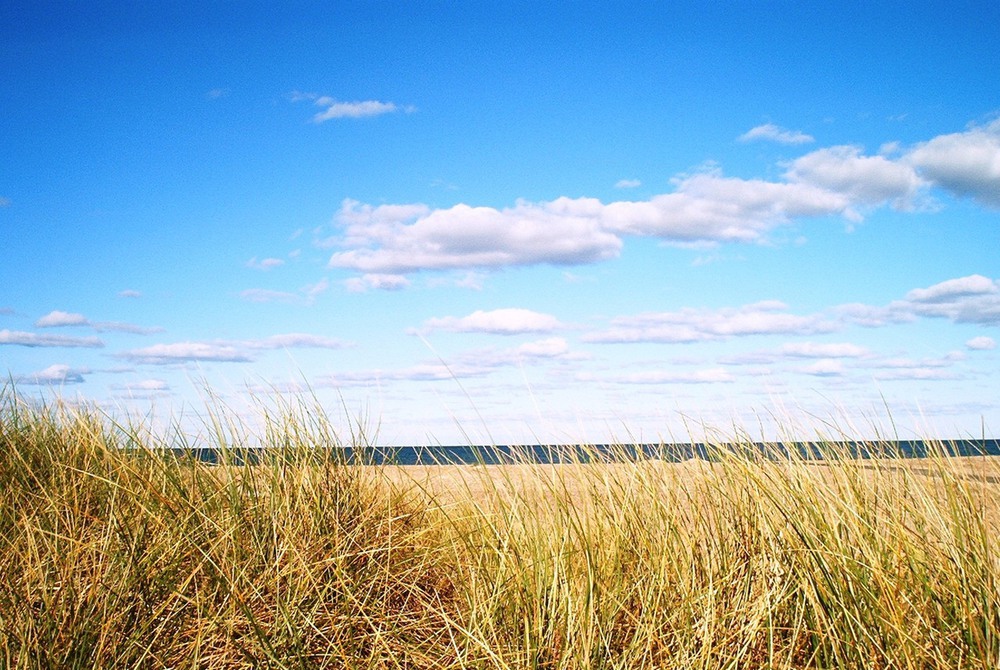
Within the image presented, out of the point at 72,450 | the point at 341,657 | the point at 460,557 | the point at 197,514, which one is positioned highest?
the point at 72,450

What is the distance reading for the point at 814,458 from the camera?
2725 millimetres

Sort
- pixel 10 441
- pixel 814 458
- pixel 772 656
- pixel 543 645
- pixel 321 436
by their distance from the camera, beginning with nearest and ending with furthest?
1. pixel 772 656
2. pixel 543 645
3. pixel 814 458
4. pixel 321 436
5. pixel 10 441

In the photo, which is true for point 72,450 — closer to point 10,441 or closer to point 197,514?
point 10,441

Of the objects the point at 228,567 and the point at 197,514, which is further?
the point at 197,514

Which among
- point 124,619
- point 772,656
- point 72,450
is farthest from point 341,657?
point 72,450

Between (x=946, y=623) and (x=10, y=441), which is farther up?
(x=10, y=441)

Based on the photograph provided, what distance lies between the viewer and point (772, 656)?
6.76ft

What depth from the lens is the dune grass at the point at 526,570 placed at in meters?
2.17

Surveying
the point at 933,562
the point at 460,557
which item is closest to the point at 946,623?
the point at 933,562

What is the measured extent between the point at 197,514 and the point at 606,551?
1556 mm

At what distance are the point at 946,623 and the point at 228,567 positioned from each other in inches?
90.4

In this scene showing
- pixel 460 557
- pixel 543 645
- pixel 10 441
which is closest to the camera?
pixel 543 645

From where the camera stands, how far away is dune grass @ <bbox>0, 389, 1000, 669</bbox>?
2172 mm

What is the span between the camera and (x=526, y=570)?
2391mm
